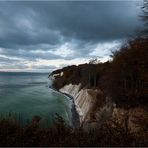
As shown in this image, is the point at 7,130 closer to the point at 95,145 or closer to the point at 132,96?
the point at 95,145

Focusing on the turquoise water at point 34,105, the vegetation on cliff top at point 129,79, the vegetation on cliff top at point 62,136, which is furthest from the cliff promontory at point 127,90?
the vegetation on cliff top at point 62,136

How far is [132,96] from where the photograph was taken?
2734 centimetres

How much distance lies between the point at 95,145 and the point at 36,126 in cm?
155

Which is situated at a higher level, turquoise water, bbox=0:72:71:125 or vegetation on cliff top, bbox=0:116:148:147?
vegetation on cliff top, bbox=0:116:148:147

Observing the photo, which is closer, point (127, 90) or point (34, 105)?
point (127, 90)

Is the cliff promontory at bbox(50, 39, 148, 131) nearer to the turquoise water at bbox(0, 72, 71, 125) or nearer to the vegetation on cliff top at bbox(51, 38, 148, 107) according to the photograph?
the vegetation on cliff top at bbox(51, 38, 148, 107)

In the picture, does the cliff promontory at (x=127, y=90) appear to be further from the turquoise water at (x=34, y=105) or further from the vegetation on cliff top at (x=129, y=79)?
the turquoise water at (x=34, y=105)

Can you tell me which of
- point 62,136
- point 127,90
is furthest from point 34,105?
point 62,136

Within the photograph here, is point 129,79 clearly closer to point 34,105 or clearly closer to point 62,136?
point 34,105

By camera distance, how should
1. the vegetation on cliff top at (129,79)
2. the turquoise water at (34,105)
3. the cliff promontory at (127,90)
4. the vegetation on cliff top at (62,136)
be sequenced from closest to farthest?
the vegetation on cliff top at (62,136) → the cliff promontory at (127,90) → the vegetation on cliff top at (129,79) → the turquoise water at (34,105)

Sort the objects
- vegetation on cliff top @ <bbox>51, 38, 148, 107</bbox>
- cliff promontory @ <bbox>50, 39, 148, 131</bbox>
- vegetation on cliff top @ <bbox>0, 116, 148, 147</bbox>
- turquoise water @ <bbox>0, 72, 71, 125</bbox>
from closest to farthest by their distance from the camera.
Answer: vegetation on cliff top @ <bbox>0, 116, 148, 147</bbox>
cliff promontory @ <bbox>50, 39, 148, 131</bbox>
vegetation on cliff top @ <bbox>51, 38, 148, 107</bbox>
turquoise water @ <bbox>0, 72, 71, 125</bbox>

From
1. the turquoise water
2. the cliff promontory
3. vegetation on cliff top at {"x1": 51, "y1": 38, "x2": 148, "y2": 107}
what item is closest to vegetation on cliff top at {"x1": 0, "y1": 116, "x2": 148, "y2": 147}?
the turquoise water

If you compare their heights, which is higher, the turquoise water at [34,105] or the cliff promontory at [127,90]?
the cliff promontory at [127,90]

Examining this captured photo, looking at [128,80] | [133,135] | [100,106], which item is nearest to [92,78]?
[100,106]
